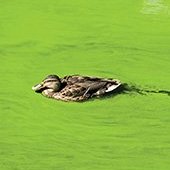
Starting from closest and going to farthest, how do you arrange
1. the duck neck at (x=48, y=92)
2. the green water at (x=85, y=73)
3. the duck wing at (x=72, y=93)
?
the green water at (x=85, y=73) → the duck wing at (x=72, y=93) → the duck neck at (x=48, y=92)

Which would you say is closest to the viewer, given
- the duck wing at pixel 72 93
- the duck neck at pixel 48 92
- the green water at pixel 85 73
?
the green water at pixel 85 73

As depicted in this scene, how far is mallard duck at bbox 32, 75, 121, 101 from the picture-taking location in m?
4.92

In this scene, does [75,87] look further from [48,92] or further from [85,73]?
[85,73]

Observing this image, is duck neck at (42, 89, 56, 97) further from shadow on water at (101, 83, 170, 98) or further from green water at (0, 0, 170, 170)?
shadow on water at (101, 83, 170, 98)

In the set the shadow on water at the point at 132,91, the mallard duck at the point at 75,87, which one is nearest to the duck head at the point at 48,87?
the mallard duck at the point at 75,87

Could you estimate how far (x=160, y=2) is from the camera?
7.13 meters

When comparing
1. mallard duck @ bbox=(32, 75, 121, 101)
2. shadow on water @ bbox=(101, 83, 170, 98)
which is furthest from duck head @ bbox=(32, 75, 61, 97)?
shadow on water @ bbox=(101, 83, 170, 98)

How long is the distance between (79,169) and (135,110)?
1018 millimetres

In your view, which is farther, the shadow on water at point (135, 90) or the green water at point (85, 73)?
the shadow on water at point (135, 90)

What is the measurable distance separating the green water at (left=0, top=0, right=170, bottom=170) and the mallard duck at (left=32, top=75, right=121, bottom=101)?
0.06 m

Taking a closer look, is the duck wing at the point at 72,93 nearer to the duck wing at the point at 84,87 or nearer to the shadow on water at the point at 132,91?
the duck wing at the point at 84,87

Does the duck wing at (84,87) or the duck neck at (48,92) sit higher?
the duck wing at (84,87)

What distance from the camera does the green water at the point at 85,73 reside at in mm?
3959

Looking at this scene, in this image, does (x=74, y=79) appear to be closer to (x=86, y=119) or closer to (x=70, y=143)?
(x=86, y=119)
